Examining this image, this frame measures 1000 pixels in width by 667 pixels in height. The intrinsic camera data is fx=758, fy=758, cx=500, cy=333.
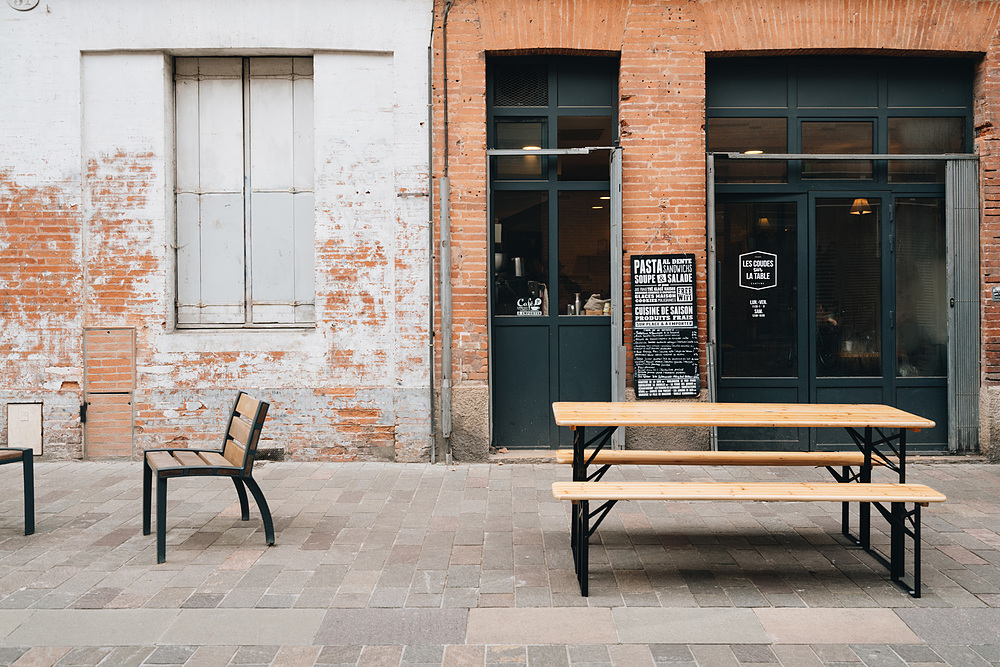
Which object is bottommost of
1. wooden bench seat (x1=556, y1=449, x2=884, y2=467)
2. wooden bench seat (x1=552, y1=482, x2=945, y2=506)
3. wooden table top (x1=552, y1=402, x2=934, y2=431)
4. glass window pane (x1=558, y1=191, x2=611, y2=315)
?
wooden bench seat (x1=552, y1=482, x2=945, y2=506)

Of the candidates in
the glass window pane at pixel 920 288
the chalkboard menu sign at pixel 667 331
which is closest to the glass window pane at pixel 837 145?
the glass window pane at pixel 920 288

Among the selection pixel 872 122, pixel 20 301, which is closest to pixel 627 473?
pixel 872 122

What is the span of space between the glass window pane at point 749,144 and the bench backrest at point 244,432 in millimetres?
5291

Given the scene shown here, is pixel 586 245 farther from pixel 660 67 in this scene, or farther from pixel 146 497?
pixel 146 497

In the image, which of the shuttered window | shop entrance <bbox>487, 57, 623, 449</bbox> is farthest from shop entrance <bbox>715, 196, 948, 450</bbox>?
the shuttered window

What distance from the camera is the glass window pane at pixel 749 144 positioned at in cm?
799

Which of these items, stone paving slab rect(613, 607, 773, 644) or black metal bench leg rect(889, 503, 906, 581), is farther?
black metal bench leg rect(889, 503, 906, 581)

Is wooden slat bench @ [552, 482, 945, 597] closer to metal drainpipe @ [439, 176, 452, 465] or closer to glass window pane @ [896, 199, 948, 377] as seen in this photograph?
metal drainpipe @ [439, 176, 452, 465]

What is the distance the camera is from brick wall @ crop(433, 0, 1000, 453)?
7.61 meters

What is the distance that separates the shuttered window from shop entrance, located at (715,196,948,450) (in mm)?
4460

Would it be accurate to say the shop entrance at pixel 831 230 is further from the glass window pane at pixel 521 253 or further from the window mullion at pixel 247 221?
the window mullion at pixel 247 221

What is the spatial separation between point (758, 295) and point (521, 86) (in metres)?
3.33

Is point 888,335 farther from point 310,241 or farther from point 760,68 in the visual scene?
point 310,241

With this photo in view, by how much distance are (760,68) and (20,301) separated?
804 centimetres
